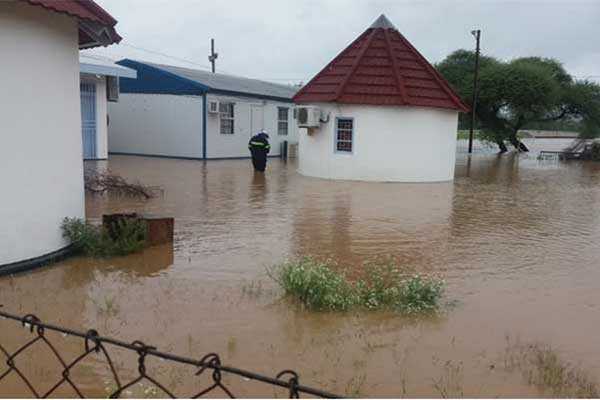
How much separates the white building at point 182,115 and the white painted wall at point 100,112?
3.57 m

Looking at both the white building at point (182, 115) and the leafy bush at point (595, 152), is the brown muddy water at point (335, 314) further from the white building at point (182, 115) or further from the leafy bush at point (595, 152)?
the leafy bush at point (595, 152)

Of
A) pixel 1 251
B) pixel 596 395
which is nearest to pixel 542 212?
pixel 596 395

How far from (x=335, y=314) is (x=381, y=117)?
520 inches

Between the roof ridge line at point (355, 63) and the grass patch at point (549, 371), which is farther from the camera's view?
the roof ridge line at point (355, 63)

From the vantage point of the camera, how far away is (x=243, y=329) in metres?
5.36

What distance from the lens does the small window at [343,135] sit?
18766mm

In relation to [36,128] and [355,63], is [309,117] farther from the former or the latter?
[36,128]

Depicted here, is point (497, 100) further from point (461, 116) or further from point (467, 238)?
point (467, 238)

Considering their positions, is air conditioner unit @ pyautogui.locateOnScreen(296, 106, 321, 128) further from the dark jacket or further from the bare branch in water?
the bare branch in water

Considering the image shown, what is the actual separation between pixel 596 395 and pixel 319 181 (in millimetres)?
14131

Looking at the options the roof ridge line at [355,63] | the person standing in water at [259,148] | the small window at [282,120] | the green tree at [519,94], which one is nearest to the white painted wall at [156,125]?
the person standing in water at [259,148]

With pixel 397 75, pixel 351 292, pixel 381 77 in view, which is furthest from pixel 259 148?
pixel 351 292

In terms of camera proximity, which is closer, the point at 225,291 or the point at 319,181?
the point at 225,291

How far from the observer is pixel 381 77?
18.7 m
